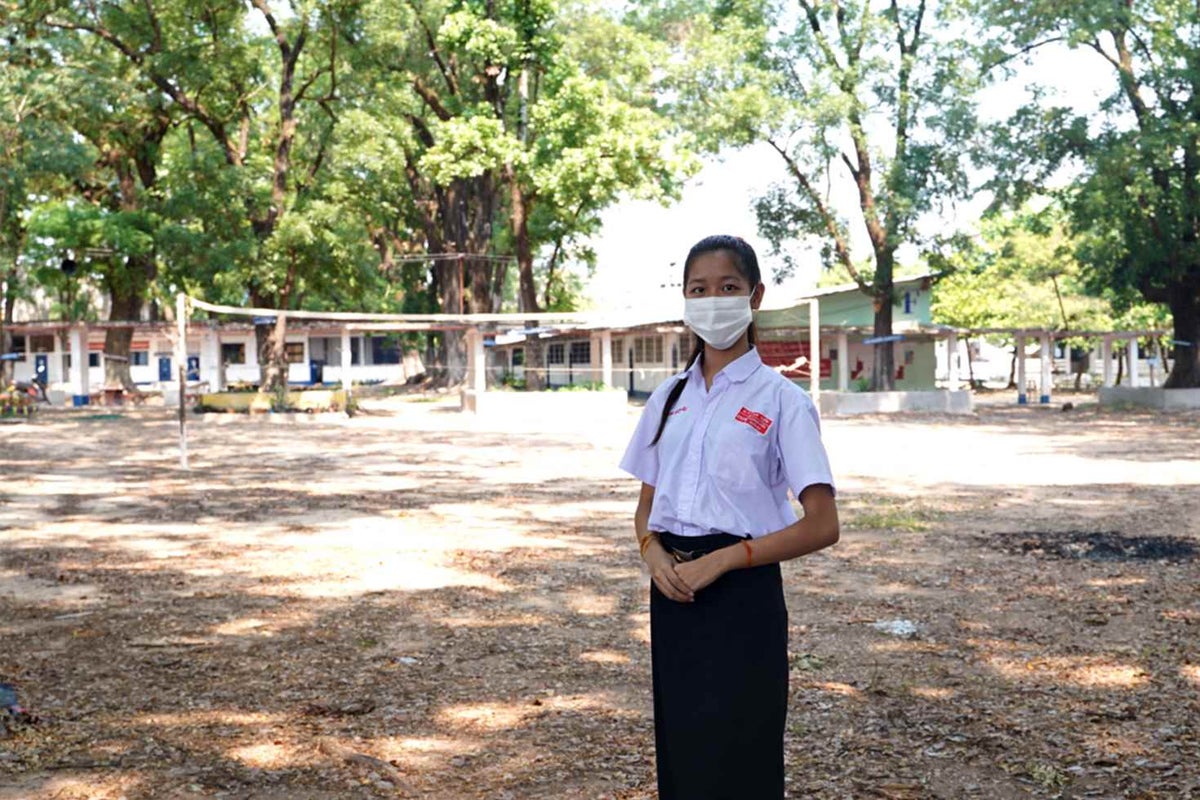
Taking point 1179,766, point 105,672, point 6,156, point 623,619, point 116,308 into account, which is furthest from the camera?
point 116,308

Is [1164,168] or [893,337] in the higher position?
[1164,168]

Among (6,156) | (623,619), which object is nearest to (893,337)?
(6,156)

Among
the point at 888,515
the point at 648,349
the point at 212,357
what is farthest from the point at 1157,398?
the point at 212,357

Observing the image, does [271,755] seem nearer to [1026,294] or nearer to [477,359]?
[477,359]

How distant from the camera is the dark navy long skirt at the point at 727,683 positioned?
2.57 metres

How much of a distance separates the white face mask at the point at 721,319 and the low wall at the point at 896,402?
3098cm

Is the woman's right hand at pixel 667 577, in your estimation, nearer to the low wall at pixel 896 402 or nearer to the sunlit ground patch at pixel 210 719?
the sunlit ground patch at pixel 210 719

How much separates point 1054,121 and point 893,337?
7154mm

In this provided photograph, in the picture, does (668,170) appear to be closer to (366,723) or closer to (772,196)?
(772,196)

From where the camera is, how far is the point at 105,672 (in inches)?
231

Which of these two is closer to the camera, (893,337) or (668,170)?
(668,170)

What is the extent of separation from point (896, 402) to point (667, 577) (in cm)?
3226

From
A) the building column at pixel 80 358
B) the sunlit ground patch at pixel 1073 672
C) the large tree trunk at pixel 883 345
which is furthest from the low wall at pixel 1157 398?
the building column at pixel 80 358

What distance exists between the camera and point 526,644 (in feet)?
21.1
